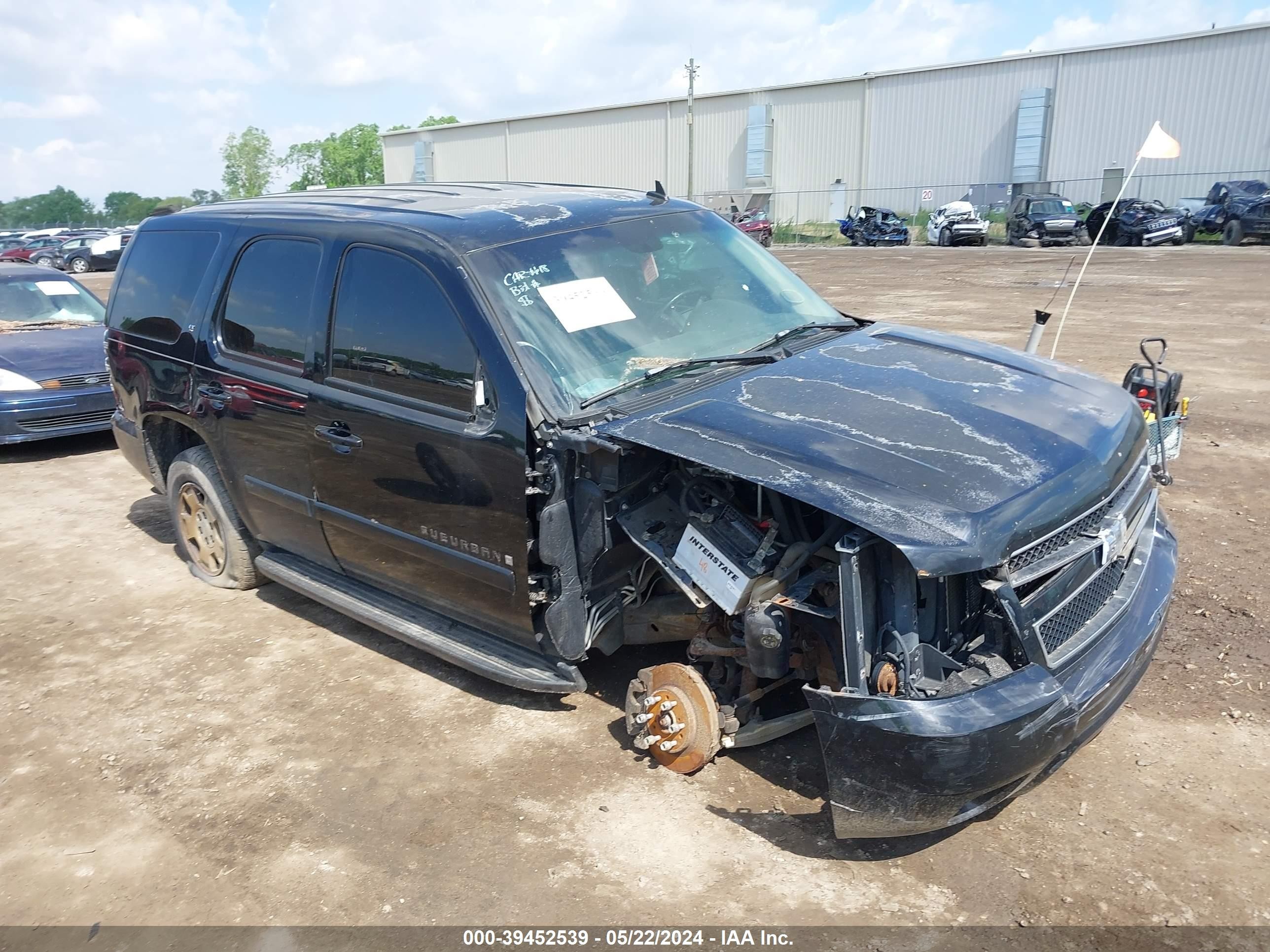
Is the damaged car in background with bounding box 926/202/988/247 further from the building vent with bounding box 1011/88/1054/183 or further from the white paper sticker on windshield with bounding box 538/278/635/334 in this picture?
the white paper sticker on windshield with bounding box 538/278/635/334

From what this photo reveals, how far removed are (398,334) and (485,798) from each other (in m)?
1.77

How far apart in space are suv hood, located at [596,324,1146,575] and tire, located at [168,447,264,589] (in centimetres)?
274

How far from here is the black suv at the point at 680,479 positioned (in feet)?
9.16

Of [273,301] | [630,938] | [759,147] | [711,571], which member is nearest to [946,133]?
[759,147]

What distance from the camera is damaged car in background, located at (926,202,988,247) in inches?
1277

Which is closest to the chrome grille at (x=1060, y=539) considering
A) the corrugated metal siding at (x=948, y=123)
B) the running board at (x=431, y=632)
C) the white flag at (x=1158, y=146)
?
the running board at (x=431, y=632)

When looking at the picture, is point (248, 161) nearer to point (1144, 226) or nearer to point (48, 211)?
point (48, 211)

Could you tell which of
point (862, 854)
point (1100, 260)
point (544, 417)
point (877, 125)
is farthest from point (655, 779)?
point (877, 125)

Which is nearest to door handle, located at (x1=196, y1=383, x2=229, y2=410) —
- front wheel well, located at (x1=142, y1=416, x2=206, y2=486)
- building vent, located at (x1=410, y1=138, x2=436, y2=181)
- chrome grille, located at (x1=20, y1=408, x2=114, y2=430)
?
front wheel well, located at (x1=142, y1=416, x2=206, y2=486)

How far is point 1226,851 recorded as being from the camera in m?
2.97

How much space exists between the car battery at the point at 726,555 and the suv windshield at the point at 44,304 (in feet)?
27.7

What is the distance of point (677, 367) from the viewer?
373cm

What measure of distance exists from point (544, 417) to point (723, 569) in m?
0.81

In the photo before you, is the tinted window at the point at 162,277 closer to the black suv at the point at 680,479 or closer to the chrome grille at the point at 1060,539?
the black suv at the point at 680,479
